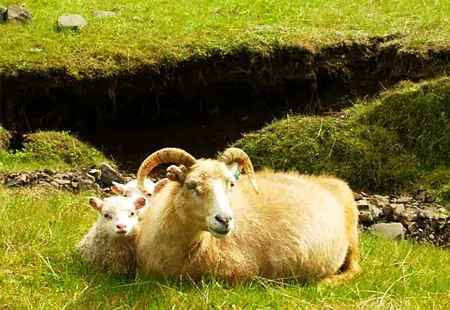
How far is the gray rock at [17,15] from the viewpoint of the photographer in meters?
20.7

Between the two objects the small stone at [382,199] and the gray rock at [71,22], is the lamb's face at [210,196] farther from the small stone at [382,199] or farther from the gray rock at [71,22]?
the gray rock at [71,22]

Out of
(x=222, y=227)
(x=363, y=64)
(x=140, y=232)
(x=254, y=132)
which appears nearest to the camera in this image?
(x=222, y=227)

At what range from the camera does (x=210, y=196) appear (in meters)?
7.89

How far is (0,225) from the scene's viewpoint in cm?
909

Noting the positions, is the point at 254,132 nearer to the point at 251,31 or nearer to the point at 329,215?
the point at 251,31

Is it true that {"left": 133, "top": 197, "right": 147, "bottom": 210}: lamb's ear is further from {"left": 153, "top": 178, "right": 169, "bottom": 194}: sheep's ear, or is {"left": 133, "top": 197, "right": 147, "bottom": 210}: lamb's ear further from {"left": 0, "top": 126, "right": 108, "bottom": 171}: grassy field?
{"left": 0, "top": 126, "right": 108, "bottom": 171}: grassy field

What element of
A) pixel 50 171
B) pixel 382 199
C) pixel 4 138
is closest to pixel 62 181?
pixel 50 171

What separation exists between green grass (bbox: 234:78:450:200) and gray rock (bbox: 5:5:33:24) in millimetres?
7253

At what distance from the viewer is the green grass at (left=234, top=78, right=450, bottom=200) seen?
1667 centimetres

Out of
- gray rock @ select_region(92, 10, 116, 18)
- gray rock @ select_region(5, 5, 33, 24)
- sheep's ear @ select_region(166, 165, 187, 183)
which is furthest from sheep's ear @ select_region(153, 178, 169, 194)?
gray rock @ select_region(92, 10, 116, 18)

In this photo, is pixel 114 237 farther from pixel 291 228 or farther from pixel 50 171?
pixel 50 171

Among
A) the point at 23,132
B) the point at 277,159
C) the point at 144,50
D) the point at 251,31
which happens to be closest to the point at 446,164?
the point at 277,159

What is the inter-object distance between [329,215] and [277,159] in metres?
7.54

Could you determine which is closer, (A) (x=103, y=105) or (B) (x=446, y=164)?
(B) (x=446, y=164)
